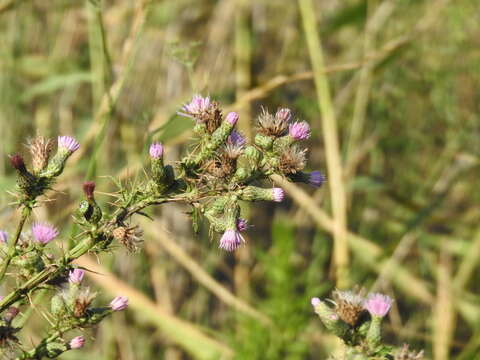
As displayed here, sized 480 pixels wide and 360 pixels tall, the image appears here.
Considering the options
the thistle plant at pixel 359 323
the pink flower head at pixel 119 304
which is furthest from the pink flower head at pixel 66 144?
the thistle plant at pixel 359 323

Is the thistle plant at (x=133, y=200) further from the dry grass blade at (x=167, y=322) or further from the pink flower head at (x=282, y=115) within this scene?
the dry grass blade at (x=167, y=322)

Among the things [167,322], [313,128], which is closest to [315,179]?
[167,322]

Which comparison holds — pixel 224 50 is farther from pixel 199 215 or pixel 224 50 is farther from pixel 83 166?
pixel 199 215

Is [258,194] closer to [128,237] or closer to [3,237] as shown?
[128,237]

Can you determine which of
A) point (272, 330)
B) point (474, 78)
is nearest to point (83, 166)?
point (272, 330)

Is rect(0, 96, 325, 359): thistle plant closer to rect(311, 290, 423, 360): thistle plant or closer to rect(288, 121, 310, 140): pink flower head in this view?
rect(288, 121, 310, 140): pink flower head

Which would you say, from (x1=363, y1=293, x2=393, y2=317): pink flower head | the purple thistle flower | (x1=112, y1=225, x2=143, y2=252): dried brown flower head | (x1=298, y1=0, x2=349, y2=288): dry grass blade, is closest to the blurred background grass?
(x1=298, y1=0, x2=349, y2=288): dry grass blade
